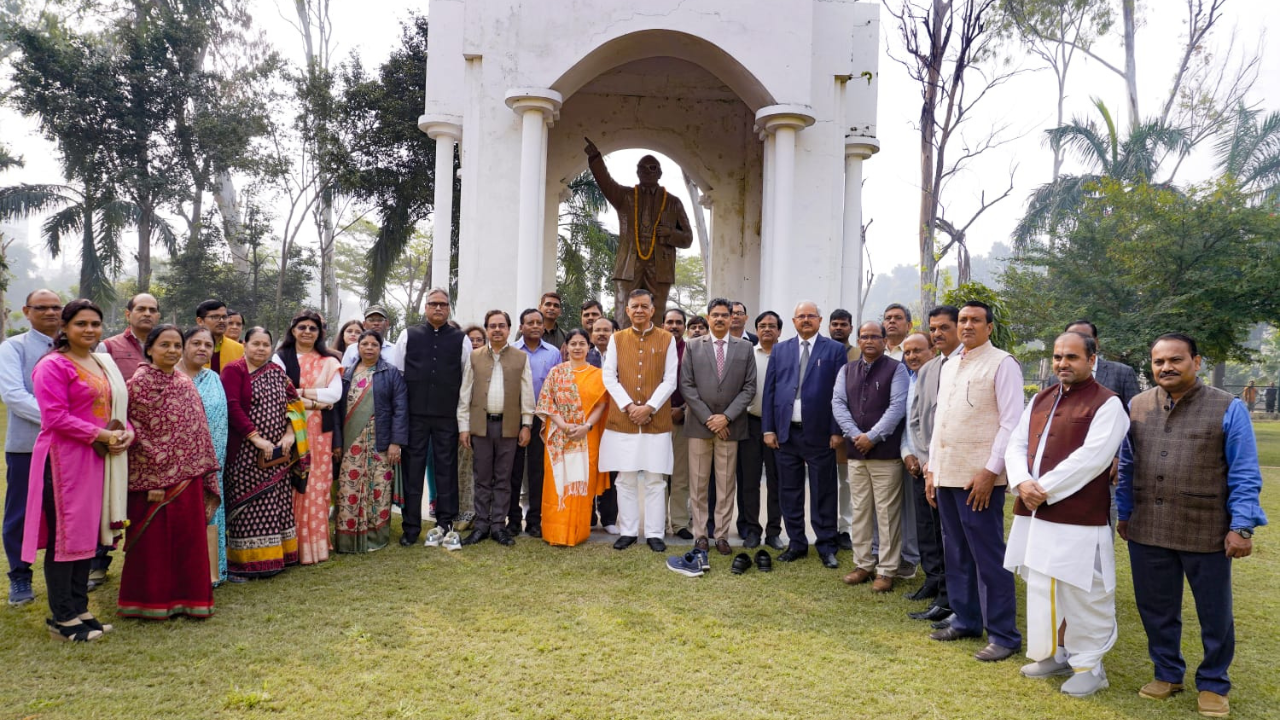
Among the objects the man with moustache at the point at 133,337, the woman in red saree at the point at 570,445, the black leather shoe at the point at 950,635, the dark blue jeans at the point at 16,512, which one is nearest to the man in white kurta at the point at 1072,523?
the black leather shoe at the point at 950,635

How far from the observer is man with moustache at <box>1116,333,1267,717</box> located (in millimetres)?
3312

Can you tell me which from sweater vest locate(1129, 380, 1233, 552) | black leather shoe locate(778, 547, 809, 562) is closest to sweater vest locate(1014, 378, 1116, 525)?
sweater vest locate(1129, 380, 1233, 552)

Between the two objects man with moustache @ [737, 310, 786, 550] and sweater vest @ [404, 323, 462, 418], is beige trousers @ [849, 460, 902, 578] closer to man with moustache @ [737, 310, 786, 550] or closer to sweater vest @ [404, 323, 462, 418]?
man with moustache @ [737, 310, 786, 550]

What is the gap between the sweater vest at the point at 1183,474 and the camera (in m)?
3.35

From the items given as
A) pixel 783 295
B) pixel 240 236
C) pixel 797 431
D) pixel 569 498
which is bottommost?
pixel 569 498

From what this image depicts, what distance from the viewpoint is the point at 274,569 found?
16.7ft

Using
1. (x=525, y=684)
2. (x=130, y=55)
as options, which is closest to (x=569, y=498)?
(x=525, y=684)

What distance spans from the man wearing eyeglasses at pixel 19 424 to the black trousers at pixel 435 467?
7.55 ft

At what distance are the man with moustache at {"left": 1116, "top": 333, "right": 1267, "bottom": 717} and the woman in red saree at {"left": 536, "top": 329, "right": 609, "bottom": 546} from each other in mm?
3578

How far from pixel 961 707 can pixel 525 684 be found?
1919 mm

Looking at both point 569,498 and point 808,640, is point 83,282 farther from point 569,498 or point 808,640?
point 808,640

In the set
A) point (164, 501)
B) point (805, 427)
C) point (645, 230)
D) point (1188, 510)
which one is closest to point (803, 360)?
point (805, 427)

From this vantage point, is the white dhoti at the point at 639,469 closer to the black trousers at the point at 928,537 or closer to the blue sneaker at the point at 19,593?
the black trousers at the point at 928,537

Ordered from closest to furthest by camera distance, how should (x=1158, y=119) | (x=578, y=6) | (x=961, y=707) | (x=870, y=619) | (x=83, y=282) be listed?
(x=961, y=707) < (x=870, y=619) < (x=578, y=6) < (x=83, y=282) < (x=1158, y=119)
